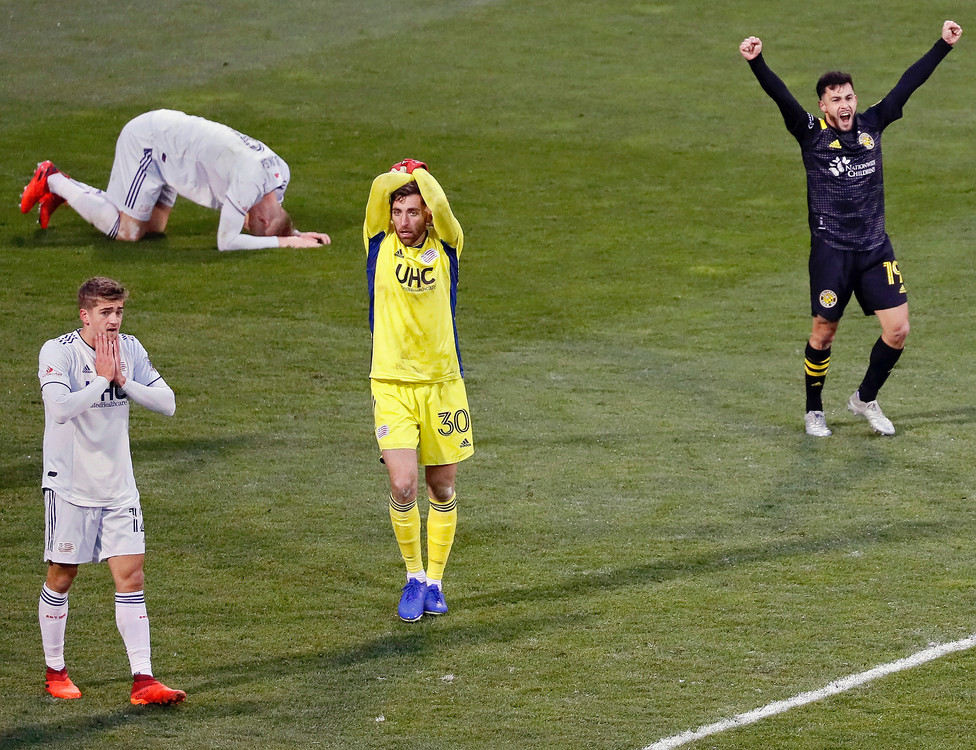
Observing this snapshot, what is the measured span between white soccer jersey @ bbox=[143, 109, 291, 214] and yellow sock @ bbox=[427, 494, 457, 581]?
25.6 feet

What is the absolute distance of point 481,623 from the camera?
6.59 m

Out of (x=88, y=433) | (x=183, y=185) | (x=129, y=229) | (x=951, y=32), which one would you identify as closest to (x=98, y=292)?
(x=88, y=433)

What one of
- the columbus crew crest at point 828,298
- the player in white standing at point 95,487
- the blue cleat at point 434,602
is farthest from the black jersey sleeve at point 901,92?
the player in white standing at point 95,487

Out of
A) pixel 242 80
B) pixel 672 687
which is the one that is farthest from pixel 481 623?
pixel 242 80

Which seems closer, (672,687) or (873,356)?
(672,687)

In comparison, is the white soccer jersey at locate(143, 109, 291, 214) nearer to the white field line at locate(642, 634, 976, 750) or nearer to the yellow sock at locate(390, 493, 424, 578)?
the yellow sock at locate(390, 493, 424, 578)

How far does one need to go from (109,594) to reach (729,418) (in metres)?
4.59

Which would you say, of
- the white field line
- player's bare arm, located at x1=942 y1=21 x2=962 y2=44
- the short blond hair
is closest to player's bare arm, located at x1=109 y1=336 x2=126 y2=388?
the short blond hair

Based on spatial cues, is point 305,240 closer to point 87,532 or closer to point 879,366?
point 879,366

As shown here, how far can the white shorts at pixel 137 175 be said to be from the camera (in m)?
14.1

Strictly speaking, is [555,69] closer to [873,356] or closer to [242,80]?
[242,80]

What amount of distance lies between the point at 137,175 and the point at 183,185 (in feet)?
1.50

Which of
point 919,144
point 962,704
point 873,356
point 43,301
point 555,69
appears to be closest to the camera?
point 962,704

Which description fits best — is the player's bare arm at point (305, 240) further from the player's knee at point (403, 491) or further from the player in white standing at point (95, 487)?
the player in white standing at point (95, 487)
